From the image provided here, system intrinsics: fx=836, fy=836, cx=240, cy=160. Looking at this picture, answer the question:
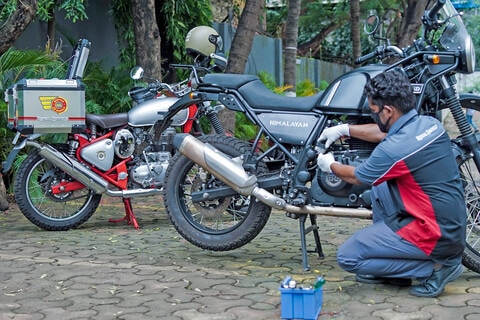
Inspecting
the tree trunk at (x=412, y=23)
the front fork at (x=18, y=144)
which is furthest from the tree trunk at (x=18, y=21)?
the tree trunk at (x=412, y=23)

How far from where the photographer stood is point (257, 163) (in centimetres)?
621

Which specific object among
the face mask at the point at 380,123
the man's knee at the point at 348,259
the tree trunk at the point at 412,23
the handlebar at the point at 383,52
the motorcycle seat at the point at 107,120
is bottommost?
the man's knee at the point at 348,259

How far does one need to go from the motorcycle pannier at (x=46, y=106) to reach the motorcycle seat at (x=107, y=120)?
0.17 meters

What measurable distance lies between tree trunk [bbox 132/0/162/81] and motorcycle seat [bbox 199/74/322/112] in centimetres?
428

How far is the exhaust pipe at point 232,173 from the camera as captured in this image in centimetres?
591

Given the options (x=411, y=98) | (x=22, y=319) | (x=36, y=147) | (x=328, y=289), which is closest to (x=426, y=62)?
(x=411, y=98)

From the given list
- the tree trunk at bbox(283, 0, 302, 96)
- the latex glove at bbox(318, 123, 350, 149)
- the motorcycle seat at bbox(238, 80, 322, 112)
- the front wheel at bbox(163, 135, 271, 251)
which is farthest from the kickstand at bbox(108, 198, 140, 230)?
the tree trunk at bbox(283, 0, 302, 96)

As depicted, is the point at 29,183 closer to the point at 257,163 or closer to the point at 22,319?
the point at 257,163

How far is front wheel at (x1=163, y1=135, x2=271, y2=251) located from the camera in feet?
20.4

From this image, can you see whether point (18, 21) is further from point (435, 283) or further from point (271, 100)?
point (435, 283)

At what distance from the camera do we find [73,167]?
7.70 meters

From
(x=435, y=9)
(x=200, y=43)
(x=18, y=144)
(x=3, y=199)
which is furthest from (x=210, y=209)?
(x=3, y=199)

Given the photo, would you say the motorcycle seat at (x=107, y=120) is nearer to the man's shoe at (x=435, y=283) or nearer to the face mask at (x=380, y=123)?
the face mask at (x=380, y=123)

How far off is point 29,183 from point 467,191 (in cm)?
399
